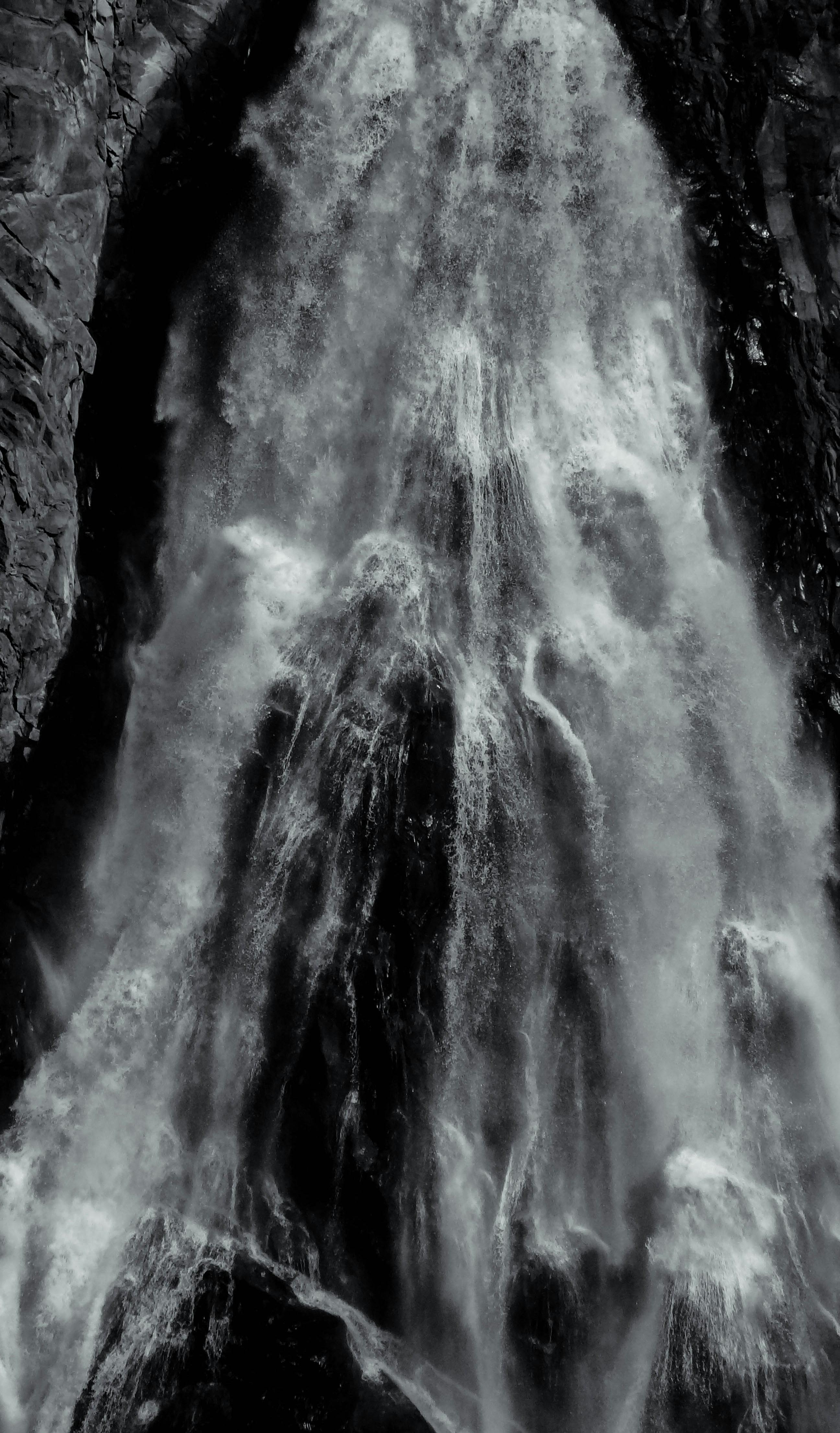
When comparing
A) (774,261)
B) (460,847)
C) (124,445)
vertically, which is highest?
(774,261)

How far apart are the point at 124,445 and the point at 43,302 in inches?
81.0

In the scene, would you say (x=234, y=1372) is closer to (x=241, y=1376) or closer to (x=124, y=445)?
(x=241, y=1376)

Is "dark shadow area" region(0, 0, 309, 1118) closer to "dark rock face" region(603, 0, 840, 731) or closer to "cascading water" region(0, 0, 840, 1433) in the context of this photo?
"cascading water" region(0, 0, 840, 1433)

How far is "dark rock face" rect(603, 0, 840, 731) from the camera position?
1330 centimetres

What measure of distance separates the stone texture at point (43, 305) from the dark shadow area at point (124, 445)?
0.50 metres

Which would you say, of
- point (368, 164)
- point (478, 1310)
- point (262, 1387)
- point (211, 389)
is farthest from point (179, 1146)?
point (368, 164)

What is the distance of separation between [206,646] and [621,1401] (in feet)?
28.6

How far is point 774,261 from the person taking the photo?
529 inches

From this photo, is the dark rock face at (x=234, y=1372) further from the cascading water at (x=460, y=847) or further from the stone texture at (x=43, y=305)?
the stone texture at (x=43, y=305)

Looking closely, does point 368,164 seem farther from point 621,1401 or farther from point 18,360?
point 621,1401

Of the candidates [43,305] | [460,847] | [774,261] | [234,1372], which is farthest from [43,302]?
[234,1372]

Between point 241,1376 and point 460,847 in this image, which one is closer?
point 241,1376

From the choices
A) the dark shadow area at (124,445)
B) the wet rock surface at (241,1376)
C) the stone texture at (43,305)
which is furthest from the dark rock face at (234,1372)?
the stone texture at (43,305)

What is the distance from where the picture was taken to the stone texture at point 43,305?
10375 mm
